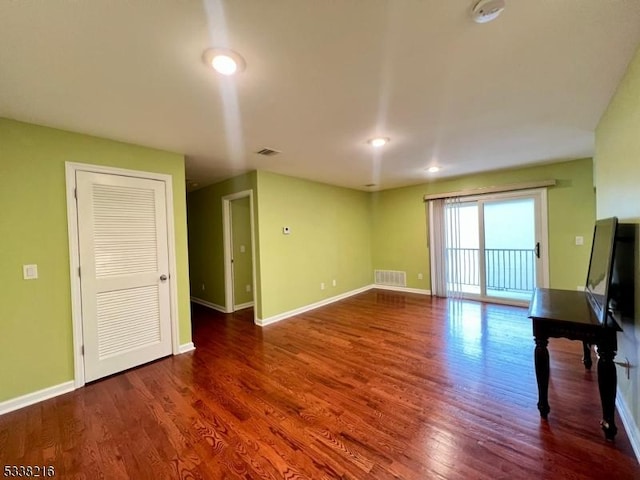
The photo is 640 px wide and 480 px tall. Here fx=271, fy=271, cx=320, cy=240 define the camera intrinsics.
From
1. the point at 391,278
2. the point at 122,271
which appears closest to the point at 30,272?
the point at 122,271

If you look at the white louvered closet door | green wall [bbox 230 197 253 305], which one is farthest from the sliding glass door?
the white louvered closet door

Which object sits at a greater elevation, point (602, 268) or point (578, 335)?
point (602, 268)

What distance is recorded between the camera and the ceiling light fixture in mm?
1488

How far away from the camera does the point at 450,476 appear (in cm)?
147

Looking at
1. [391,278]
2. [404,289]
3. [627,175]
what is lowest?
[404,289]

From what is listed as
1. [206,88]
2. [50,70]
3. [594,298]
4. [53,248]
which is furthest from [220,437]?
[594,298]

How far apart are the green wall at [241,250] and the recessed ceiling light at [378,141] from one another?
2764mm

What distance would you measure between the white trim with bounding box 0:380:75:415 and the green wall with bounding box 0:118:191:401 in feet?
0.12

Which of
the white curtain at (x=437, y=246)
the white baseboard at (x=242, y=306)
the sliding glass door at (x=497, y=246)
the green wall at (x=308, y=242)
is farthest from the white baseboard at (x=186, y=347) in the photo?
the sliding glass door at (x=497, y=246)

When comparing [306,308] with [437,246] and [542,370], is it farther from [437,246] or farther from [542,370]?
[542,370]

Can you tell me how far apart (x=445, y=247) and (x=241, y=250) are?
3929mm

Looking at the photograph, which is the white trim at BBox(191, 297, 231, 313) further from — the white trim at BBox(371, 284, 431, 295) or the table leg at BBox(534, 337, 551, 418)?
the table leg at BBox(534, 337, 551, 418)

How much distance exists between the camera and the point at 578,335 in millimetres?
1734

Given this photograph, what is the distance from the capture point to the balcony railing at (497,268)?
473 cm
